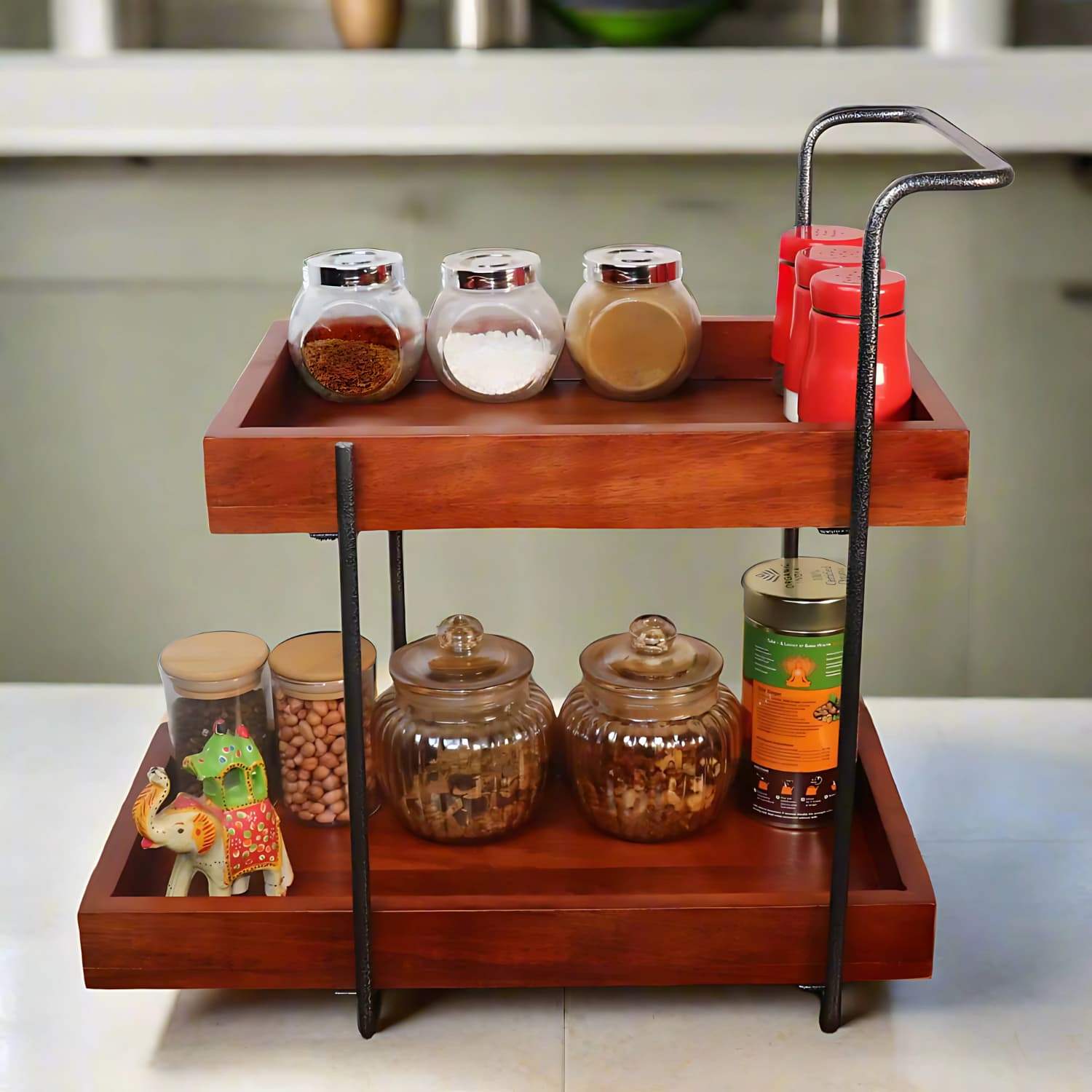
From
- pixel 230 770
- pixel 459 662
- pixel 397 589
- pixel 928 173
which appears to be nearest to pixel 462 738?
pixel 459 662

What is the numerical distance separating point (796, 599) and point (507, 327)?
11.3 inches

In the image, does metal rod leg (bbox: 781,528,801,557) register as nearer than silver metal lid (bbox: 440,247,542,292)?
No

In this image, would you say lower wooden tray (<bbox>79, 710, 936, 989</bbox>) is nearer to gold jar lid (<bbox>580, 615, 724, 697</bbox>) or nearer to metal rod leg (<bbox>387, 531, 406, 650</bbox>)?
gold jar lid (<bbox>580, 615, 724, 697</bbox>)

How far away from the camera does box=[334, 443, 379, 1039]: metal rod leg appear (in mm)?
865

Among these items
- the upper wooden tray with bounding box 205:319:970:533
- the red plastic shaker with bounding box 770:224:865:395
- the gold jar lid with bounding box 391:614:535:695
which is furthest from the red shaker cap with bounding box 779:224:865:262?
the gold jar lid with bounding box 391:614:535:695

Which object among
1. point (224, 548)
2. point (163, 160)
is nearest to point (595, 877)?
point (224, 548)

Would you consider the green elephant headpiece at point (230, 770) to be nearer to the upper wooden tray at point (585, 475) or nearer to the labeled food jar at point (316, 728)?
the labeled food jar at point (316, 728)

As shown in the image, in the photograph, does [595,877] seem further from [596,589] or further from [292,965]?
[596,589]

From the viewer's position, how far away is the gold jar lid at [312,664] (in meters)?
1.05

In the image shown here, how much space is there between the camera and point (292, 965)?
0.95m

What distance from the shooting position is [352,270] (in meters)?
0.98

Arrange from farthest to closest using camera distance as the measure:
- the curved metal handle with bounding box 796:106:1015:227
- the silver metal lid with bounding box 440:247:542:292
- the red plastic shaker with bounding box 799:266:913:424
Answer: the silver metal lid with bounding box 440:247:542:292 → the red plastic shaker with bounding box 799:266:913:424 → the curved metal handle with bounding box 796:106:1015:227

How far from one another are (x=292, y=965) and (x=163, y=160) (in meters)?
0.95

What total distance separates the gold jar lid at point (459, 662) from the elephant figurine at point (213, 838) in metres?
0.14
